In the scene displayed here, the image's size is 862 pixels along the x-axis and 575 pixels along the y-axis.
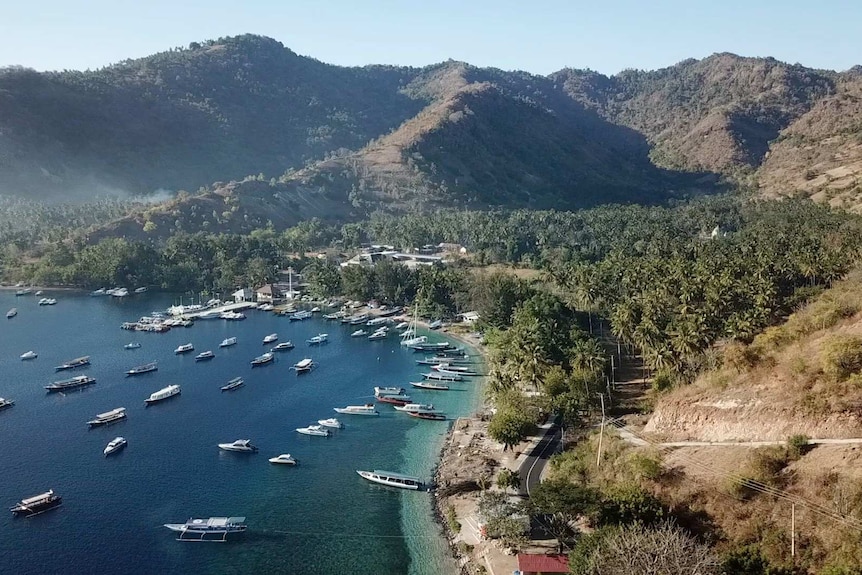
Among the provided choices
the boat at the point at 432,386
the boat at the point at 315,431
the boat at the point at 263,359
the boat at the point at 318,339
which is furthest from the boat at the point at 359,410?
the boat at the point at 318,339

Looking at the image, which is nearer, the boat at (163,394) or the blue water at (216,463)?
the blue water at (216,463)

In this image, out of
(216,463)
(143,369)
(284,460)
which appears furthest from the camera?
(143,369)

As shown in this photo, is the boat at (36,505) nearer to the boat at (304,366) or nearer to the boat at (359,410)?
the boat at (359,410)

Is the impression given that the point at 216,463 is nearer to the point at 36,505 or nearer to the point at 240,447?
the point at 240,447

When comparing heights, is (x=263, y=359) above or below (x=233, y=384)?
above

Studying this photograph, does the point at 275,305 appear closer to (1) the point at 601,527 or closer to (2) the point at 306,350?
(2) the point at 306,350

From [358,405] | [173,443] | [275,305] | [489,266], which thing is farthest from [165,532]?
[489,266]

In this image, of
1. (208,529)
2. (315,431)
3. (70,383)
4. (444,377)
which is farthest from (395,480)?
(70,383)
